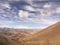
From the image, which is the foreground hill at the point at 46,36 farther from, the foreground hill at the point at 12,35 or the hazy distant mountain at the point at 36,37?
the foreground hill at the point at 12,35

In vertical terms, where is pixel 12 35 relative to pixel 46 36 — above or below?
above

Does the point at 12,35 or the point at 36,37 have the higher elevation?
the point at 12,35

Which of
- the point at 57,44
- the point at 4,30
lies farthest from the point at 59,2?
the point at 4,30

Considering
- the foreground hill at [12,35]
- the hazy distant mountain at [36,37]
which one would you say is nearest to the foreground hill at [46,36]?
the hazy distant mountain at [36,37]

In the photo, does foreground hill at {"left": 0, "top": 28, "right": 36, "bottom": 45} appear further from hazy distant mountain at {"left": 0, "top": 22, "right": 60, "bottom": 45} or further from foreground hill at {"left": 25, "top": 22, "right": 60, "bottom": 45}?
foreground hill at {"left": 25, "top": 22, "right": 60, "bottom": 45}

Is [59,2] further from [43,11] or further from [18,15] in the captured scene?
[18,15]

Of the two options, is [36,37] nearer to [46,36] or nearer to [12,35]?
[46,36]

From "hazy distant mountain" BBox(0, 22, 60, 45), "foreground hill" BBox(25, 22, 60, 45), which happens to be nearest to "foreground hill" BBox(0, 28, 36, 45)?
"hazy distant mountain" BBox(0, 22, 60, 45)

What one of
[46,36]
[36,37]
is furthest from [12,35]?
[46,36]
